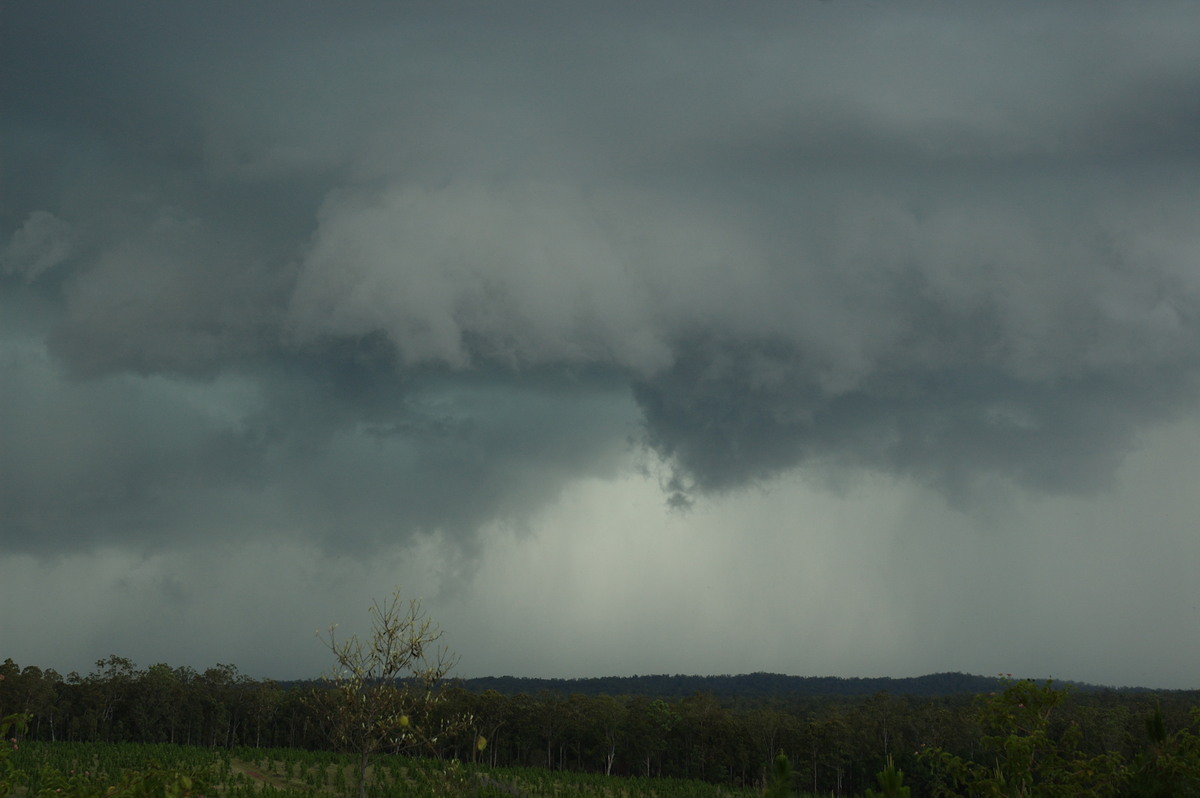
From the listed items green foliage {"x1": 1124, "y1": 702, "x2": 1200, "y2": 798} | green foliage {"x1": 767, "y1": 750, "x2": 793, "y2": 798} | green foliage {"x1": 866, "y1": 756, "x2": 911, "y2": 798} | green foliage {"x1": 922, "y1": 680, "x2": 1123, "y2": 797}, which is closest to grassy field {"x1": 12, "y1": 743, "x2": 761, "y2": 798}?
green foliage {"x1": 922, "y1": 680, "x2": 1123, "y2": 797}

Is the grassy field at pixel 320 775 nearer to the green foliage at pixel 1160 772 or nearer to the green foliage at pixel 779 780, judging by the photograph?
the green foliage at pixel 1160 772

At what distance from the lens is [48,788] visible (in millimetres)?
9836

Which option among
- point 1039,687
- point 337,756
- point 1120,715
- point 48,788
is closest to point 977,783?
point 1039,687

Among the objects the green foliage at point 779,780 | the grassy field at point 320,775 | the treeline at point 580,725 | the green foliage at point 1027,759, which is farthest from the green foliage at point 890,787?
the treeline at point 580,725

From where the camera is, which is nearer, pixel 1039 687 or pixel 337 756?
pixel 1039 687

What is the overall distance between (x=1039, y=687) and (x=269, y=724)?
12472 centimetres

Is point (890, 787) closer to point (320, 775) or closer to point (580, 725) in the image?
point (320, 775)

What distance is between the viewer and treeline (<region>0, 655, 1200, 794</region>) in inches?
3873

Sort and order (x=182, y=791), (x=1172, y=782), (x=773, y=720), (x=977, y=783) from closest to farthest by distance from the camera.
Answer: (x=182, y=791) < (x=1172, y=782) < (x=977, y=783) < (x=773, y=720)

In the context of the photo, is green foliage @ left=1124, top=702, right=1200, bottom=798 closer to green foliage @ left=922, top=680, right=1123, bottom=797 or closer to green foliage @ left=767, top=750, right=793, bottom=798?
green foliage @ left=922, top=680, right=1123, bottom=797

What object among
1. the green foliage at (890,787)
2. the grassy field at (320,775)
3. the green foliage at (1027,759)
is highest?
the green foliage at (890,787)

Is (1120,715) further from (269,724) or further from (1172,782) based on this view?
(269,724)

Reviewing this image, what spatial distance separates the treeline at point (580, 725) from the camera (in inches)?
3873

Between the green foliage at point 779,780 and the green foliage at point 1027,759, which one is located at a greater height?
the green foliage at point 779,780
